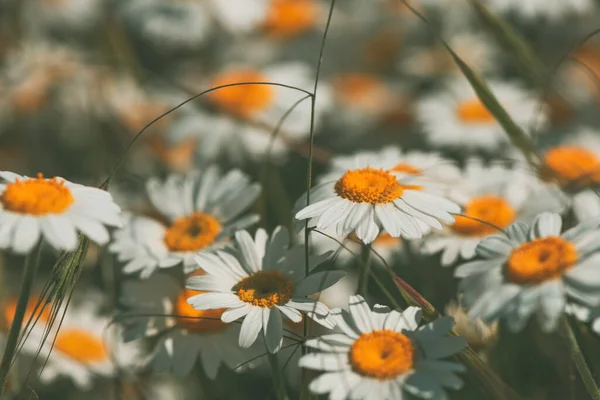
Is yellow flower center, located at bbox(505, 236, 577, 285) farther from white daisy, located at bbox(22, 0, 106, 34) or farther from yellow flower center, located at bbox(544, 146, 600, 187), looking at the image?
white daisy, located at bbox(22, 0, 106, 34)

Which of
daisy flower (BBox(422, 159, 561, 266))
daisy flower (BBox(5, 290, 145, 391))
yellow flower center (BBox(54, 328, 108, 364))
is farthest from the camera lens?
yellow flower center (BBox(54, 328, 108, 364))

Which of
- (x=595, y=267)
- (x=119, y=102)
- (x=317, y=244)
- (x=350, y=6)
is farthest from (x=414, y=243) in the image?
(x=350, y=6)

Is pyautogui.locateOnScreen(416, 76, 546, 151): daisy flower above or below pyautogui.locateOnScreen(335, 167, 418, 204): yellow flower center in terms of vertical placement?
above

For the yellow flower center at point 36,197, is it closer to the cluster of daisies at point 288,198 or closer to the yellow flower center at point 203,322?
the cluster of daisies at point 288,198

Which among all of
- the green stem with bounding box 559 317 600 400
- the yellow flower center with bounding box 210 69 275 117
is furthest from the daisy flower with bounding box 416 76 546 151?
the green stem with bounding box 559 317 600 400

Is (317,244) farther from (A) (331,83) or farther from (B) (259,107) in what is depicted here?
(A) (331,83)

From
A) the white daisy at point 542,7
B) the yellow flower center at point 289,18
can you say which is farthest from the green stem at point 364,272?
the yellow flower center at point 289,18

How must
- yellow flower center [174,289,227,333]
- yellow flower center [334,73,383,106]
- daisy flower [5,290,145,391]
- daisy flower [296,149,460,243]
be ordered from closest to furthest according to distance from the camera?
daisy flower [296,149,460,243]
yellow flower center [174,289,227,333]
daisy flower [5,290,145,391]
yellow flower center [334,73,383,106]
